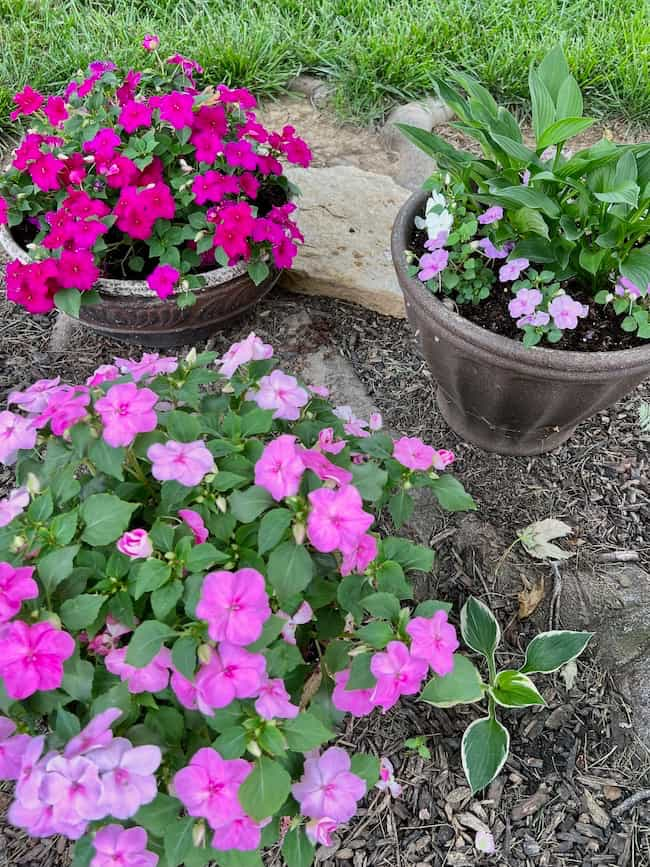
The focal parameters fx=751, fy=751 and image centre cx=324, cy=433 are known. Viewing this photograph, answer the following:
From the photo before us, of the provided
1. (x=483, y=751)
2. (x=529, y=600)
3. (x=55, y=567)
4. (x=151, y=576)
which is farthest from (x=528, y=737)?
(x=55, y=567)

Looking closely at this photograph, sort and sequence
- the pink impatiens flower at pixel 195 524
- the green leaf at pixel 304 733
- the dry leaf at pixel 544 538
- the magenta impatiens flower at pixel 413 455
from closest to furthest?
the green leaf at pixel 304 733, the pink impatiens flower at pixel 195 524, the magenta impatiens flower at pixel 413 455, the dry leaf at pixel 544 538

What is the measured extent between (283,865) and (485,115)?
5.12 ft

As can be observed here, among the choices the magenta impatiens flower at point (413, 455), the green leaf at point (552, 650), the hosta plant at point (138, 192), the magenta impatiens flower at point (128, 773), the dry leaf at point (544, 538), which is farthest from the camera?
the hosta plant at point (138, 192)

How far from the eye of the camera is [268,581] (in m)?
1.05

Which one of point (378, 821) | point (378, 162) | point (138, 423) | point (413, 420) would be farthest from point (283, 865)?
point (378, 162)

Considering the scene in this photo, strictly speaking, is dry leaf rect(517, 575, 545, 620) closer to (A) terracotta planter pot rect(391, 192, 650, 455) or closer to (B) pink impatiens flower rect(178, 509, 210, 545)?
(A) terracotta planter pot rect(391, 192, 650, 455)

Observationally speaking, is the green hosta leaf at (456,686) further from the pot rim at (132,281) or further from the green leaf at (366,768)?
the pot rim at (132,281)

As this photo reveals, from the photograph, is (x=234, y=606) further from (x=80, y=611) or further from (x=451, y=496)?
(x=451, y=496)

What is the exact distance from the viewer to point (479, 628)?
5.12 feet

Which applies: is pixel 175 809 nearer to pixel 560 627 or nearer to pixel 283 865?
pixel 283 865

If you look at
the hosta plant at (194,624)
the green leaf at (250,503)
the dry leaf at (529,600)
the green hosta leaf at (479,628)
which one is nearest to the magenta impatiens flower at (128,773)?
the hosta plant at (194,624)

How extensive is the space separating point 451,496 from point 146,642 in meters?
0.55

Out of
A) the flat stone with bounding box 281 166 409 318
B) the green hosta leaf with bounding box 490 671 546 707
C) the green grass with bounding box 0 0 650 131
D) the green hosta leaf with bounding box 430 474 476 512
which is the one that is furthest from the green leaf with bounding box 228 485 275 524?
the green grass with bounding box 0 0 650 131

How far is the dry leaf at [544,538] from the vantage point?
1.77 meters
